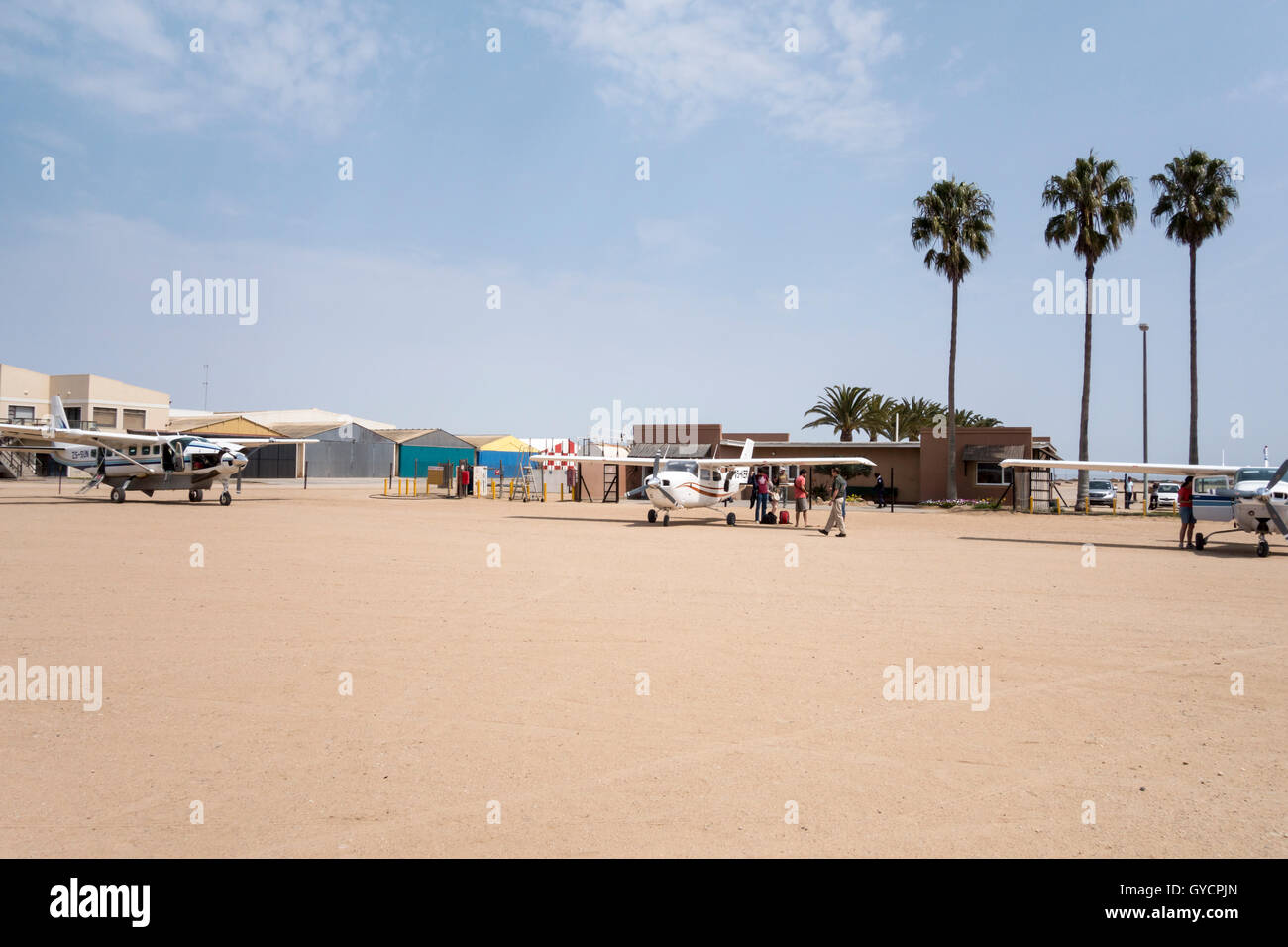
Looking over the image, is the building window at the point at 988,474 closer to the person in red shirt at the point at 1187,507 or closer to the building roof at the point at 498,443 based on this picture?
the person in red shirt at the point at 1187,507

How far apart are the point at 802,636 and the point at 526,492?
114 ft

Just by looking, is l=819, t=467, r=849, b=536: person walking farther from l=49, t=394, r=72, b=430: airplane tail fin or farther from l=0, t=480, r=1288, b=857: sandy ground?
l=49, t=394, r=72, b=430: airplane tail fin

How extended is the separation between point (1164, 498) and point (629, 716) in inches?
1944

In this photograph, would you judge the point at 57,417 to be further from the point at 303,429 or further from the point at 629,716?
the point at 303,429

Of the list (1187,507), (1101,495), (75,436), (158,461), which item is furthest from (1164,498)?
(75,436)

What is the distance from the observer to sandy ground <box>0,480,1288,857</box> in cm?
431

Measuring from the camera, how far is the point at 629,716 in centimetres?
631

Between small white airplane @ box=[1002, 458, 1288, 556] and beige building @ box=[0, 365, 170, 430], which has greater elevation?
beige building @ box=[0, 365, 170, 430]

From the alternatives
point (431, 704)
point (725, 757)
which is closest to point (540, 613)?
point (431, 704)

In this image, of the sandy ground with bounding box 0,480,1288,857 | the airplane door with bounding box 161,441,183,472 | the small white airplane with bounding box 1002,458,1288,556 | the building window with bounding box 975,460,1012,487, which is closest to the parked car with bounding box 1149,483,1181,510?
the building window with bounding box 975,460,1012,487

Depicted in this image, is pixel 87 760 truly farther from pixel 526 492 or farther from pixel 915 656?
pixel 526 492

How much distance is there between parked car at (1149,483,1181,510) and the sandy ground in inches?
1374

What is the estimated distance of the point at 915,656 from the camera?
27.2 ft
